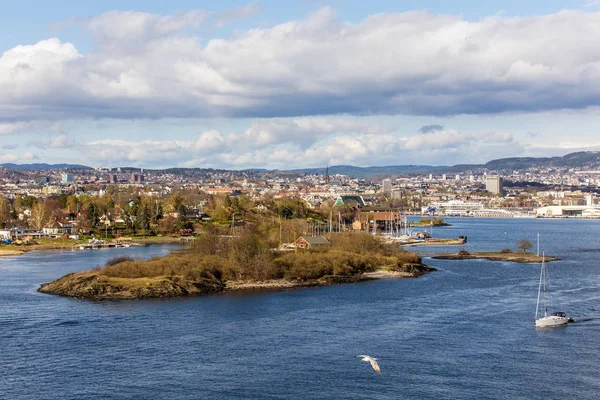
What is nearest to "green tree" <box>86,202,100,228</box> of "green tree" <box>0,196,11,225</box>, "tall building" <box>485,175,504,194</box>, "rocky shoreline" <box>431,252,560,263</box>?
"green tree" <box>0,196,11,225</box>

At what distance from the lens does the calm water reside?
16.9m

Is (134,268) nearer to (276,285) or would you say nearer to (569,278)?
(276,285)

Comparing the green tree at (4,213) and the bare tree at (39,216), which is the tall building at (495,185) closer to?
the bare tree at (39,216)

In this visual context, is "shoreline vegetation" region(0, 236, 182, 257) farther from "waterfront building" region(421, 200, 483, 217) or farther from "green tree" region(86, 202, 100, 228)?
"waterfront building" region(421, 200, 483, 217)

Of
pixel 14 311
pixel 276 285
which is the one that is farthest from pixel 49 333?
pixel 276 285

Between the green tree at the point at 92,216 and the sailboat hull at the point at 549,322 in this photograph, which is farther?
the green tree at the point at 92,216

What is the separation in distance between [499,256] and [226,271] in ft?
65.8

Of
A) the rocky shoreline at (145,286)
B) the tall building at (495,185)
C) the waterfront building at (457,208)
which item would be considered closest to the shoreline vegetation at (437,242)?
the rocky shoreline at (145,286)

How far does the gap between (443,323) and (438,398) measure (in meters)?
7.54

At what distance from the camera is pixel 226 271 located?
107 feet

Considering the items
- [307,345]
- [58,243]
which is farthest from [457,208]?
[307,345]

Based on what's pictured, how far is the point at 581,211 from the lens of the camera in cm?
11700

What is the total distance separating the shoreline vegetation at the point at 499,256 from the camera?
43.7 meters

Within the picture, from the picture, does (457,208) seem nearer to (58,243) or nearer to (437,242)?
(437,242)
